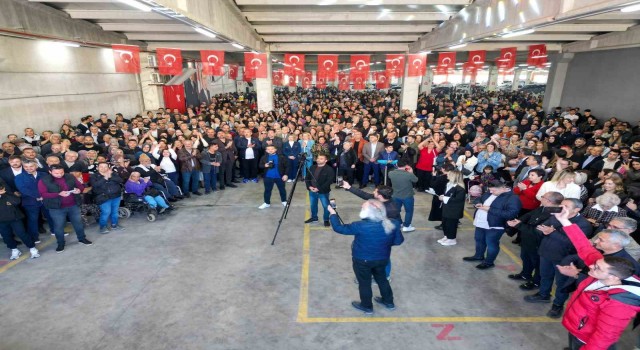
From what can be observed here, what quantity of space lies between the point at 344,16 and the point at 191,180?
7.46 meters

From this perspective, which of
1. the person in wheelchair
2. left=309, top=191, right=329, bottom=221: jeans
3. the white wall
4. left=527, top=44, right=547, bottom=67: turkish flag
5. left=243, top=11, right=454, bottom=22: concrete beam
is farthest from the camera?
left=527, top=44, right=547, bottom=67: turkish flag

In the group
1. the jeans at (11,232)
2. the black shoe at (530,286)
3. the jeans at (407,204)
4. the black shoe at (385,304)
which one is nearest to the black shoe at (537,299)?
the black shoe at (530,286)

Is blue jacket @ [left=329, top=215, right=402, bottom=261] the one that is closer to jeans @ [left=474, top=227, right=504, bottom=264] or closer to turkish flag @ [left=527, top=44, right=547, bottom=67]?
jeans @ [left=474, top=227, right=504, bottom=264]

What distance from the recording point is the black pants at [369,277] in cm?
428

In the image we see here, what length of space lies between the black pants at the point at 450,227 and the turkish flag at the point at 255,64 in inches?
411

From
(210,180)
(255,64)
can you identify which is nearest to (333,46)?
(255,64)

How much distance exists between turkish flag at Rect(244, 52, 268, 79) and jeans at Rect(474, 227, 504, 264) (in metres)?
11.2

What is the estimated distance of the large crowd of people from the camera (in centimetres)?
464

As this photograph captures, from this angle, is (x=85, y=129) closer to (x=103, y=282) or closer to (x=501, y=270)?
(x=103, y=282)

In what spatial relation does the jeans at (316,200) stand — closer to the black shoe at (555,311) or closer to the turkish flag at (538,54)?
the black shoe at (555,311)

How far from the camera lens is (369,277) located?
14.5ft

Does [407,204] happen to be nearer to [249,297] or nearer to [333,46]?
[249,297]

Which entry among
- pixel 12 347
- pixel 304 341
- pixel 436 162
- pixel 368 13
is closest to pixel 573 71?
pixel 368 13

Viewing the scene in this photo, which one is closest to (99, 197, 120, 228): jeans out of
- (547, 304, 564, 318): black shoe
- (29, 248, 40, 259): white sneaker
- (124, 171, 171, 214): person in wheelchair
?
(124, 171, 171, 214): person in wheelchair
